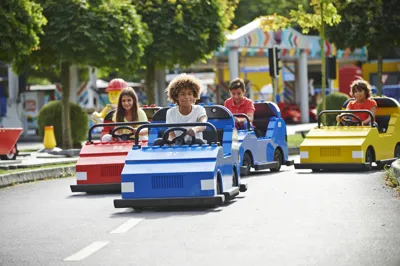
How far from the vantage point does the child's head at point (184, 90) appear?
13156mm

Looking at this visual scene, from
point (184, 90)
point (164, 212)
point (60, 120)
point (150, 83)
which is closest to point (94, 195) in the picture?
point (184, 90)

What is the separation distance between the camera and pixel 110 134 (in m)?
16.7

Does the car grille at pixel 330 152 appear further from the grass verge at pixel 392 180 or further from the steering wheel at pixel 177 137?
the steering wheel at pixel 177 137

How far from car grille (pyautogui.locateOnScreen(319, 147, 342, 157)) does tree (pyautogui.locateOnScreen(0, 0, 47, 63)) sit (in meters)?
9.11

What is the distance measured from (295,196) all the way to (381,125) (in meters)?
7.51

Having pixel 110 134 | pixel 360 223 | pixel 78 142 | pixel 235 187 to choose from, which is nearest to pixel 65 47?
pixel 78 142

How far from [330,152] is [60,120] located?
55.9 ft

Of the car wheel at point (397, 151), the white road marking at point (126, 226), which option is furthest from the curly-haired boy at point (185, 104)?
the car wheel at point (397, 151)

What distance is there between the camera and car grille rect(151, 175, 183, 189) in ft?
39.3

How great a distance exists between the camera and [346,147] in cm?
1814

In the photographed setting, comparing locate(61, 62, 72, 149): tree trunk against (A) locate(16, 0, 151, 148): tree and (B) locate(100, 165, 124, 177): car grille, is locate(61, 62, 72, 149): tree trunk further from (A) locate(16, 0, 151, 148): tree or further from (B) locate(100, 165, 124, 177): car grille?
(B) locate(100, 165, 124, 177): car grille

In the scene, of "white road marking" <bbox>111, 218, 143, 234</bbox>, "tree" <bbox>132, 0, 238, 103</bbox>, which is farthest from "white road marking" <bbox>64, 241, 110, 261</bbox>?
"tree" <bbox>132, 0, 238, 103</bbox>

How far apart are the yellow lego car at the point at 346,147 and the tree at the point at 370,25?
19913 millimetres

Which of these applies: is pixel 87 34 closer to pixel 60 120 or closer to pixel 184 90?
pixel 60 120
